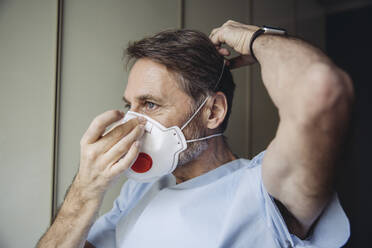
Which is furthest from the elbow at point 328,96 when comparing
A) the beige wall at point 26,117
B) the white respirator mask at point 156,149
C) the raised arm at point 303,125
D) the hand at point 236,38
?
the beige wall at point 26,117

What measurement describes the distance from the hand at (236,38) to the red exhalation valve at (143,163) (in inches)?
18.2

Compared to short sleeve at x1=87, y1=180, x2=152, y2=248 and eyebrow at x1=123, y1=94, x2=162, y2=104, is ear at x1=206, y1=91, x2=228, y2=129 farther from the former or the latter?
short sleeve at x1=87, y1=180, x2=152, y2=248

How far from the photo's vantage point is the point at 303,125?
503 mm

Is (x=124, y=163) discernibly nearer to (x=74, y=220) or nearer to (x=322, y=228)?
(x=74, y=220)

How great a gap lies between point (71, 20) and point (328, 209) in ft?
3.63

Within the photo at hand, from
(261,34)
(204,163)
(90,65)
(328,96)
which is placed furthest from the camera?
(90,65)

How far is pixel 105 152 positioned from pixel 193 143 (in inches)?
12.1

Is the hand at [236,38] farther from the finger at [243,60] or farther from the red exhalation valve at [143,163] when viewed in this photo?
the red exhalation valve at [143,163]

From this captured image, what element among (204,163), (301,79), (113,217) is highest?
(301,79)

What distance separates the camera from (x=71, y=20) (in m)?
1.03

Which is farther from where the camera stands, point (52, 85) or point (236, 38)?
point (52, 85)

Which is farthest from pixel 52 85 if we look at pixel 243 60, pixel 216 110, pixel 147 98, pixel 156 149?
pixel 243 60

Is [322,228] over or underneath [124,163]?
underneath

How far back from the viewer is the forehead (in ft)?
2.95
